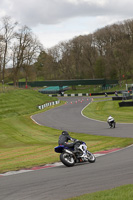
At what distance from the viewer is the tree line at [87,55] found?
9600cm

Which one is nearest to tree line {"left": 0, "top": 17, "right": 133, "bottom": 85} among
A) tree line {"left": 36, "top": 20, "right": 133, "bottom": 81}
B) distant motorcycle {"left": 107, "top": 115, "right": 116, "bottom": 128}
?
tree line {"left": 36, "top": 20, "right": 133, "bottom": 81}

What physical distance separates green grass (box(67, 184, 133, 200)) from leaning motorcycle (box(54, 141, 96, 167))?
186 inches

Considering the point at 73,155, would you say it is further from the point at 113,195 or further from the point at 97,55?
the point at 97,55

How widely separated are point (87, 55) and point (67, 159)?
116 meters

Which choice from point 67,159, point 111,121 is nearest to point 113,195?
point 67,159

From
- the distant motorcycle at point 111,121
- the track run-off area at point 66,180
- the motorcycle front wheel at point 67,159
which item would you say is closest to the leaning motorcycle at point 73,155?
the motorcycle front wheel at point 67,159

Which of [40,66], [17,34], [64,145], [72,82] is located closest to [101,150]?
[64,145]

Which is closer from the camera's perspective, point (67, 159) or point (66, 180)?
point (66, 180)

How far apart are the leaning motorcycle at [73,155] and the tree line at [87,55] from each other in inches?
2994

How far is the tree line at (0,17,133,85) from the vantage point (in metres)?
96.0

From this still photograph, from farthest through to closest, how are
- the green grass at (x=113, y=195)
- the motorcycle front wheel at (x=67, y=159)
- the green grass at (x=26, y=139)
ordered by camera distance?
the green grass at (x=26, y=139) < the motorcycle front wheel at (x=67, y=159) < the green grass at (x=113, y=195)

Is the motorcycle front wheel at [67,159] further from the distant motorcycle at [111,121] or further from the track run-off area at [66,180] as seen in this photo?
the distant motorcycle at [111,121]

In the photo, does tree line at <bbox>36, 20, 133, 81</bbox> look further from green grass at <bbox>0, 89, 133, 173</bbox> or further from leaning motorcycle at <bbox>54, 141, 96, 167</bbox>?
leaning motorcycle at <bbox>54, 141, 96, 167</bbox>

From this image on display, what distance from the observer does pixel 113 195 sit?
9242 millimetres
